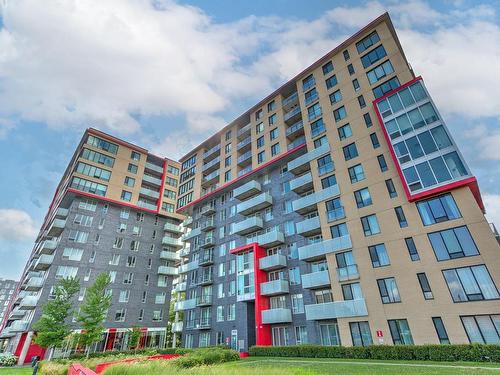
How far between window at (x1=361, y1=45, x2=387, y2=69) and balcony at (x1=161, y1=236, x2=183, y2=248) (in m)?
44.1

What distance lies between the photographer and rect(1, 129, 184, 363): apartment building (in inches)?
1730

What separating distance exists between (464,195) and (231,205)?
3067 centimetres

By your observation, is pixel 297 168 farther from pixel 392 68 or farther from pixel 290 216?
pixel 392 68

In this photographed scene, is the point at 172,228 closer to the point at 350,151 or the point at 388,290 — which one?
the point at 350,151

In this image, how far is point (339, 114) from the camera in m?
34.4

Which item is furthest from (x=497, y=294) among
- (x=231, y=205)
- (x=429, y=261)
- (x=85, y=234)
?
(x=85, y=234)

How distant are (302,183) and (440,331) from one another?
19526mm

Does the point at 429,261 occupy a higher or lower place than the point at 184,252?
lower

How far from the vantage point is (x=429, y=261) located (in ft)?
74.7

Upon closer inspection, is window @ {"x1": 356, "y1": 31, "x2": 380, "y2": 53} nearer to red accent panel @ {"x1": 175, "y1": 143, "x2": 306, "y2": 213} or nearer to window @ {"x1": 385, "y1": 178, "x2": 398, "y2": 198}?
red accent panel @ {"x1": 175, "y1": 143, "x2": 306, "y2": 213}

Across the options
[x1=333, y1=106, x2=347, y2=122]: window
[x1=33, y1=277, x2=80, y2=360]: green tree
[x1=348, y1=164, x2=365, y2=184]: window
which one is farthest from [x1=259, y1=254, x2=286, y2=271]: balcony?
[x1=33, y1=277, x2=80, y2=360]: green tree

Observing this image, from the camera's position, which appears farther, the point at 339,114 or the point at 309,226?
the point at 339,114

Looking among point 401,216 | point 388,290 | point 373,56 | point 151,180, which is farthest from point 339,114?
point 151,180

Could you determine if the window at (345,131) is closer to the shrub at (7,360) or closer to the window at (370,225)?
the window at (370,225)
